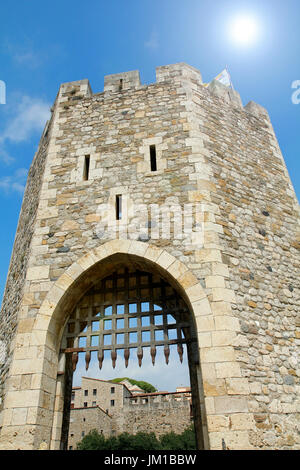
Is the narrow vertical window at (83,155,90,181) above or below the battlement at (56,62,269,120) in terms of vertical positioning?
below

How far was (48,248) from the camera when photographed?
4.79 metres

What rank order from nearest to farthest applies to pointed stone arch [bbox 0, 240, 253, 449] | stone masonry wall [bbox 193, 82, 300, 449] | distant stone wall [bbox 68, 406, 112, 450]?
1. pointed stone arch [bbox 0, 240, 253, 449]
2. stone masonry wall [bbox 193, 82, 300, 449]
3. distant stone wall [bbox 68, 406, 112, 450]

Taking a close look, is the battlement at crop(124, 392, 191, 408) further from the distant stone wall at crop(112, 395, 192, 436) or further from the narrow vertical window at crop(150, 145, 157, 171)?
the narrow vertical window at crop(150, 145, 157, 171)

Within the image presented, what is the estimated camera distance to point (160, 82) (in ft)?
20.3

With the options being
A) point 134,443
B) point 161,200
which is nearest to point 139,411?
point 134,443

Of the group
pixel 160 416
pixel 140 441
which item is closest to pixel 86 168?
pixel 140 441

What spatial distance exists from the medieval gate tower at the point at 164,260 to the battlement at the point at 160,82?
4 centimetres

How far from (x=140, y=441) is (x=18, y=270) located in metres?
18.0

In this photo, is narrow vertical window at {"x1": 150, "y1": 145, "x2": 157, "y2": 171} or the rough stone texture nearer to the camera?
narrow vertical window at {"x1": 150, "y1": 145, "x2": 157, "y2": 171}

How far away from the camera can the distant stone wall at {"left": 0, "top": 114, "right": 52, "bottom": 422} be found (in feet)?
14.5

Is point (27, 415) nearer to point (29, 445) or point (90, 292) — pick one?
point (29, 445)

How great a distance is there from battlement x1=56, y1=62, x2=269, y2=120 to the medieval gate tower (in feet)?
0.14

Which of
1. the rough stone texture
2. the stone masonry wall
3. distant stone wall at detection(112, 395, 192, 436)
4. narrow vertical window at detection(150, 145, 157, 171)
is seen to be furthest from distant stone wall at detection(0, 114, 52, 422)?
distant stone wall at detection(112, 395, 192, 436)

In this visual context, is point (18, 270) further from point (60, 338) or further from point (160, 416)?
point (160, 416)
